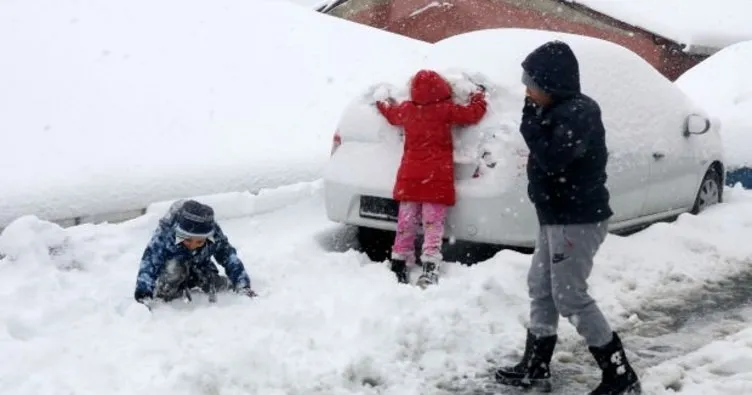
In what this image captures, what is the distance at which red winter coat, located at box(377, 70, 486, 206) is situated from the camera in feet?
19.2

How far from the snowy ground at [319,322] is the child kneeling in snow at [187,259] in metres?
0.11

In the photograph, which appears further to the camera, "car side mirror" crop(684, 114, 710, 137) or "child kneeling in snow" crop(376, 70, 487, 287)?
"car side mirror" crop(684, 114, 710, 137)

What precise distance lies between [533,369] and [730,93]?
26.9 feet

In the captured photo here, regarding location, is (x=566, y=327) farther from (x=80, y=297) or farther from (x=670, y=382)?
(x=80, y=297)

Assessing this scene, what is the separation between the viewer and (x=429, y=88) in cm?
589

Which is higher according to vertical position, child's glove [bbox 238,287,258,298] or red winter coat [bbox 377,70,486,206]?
red winter coat [bbox 377,70,486,206]

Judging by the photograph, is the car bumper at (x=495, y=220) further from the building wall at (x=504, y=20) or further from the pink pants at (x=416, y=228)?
the building wall at (x=504, y=20)

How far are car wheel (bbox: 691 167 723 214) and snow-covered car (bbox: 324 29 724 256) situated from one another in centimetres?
2

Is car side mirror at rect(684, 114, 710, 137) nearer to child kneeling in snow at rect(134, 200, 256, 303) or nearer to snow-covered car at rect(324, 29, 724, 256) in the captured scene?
snow-covered car at rect(324, 29, 724, 256)

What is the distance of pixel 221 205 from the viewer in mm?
7082

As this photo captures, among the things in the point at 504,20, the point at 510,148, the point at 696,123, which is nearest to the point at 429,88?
the point at 510,148

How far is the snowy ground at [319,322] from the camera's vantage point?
4168 mm

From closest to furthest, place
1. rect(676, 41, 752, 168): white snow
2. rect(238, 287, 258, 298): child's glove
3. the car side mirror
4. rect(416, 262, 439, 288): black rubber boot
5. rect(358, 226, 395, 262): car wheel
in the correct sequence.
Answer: rect(238, 287, 258, 298): child's glove, rect(416, 262, 439, 288): black rubber boot, rect(358, 226, 395, 262): car wheel, the car side mirror, rect(676, 41, 752, 168): white snow

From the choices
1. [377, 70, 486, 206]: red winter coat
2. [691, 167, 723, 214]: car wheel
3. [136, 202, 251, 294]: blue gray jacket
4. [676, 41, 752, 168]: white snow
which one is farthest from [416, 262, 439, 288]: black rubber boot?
[676, 41, 752, 168]: white snow
